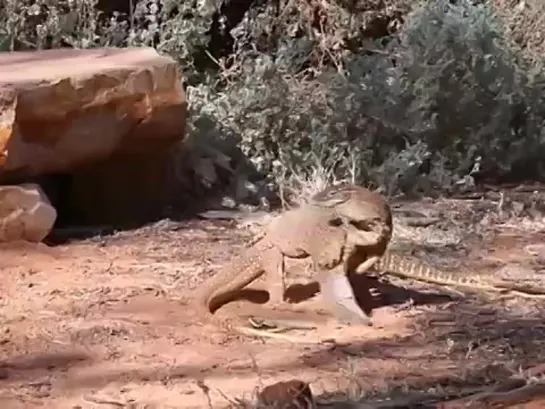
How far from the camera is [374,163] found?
6777 millimetres

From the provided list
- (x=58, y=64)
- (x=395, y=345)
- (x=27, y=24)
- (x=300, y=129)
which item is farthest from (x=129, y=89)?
(x=27, y=24)

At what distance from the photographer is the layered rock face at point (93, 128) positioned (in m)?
5.23

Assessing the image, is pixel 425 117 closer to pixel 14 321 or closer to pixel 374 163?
pixel 374 163

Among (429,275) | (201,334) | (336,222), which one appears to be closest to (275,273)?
(336,222)

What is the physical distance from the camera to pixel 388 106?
6879 mm

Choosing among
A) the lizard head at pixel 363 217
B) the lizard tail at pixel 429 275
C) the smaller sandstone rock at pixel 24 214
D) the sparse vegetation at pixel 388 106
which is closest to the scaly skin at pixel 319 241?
the lizard head at pixel 363 217

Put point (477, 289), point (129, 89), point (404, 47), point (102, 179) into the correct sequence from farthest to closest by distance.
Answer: point (404, 47), point (102, 179), point (129, 89), point (477, 289)

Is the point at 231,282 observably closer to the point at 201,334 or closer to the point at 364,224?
the point at 201,334

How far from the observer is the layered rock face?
523 centimetres

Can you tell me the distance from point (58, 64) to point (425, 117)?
88.3 inches

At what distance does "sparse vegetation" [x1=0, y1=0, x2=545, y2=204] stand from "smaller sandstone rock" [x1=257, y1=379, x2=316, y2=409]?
3.63m

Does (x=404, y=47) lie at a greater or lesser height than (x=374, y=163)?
greater

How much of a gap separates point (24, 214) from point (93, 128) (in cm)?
56

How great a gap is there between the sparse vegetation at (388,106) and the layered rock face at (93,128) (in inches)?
29.4
